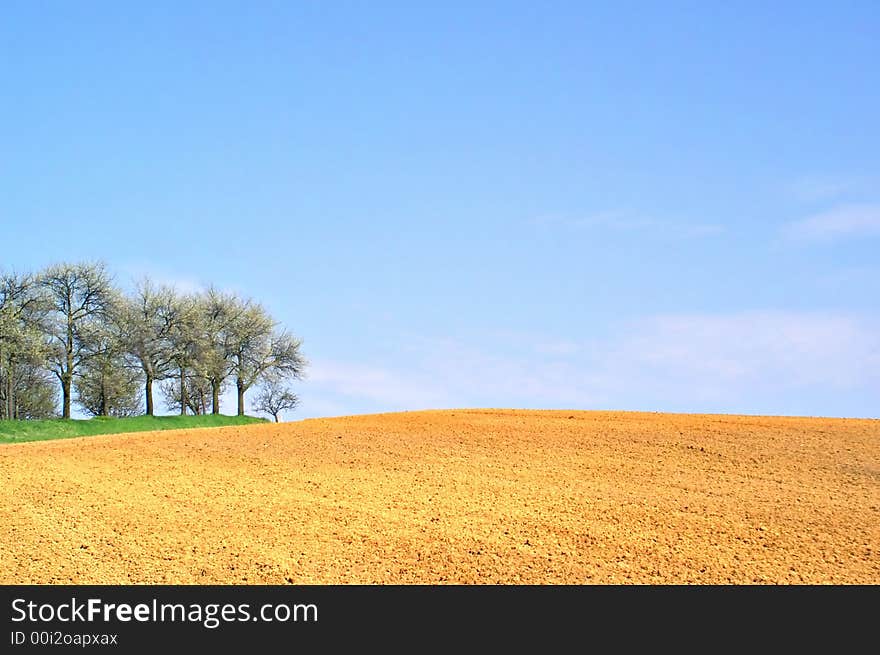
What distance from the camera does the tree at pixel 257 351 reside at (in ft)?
145

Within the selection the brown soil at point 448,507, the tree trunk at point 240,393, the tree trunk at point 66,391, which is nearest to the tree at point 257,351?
the tree trunk at point 240,393

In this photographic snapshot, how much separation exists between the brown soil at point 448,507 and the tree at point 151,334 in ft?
70.0

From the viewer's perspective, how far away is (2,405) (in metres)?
41.1

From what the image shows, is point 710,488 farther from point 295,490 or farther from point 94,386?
point 94,386

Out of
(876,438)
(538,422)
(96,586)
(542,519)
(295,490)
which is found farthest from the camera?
(538,422)

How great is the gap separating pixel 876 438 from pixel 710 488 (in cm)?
736

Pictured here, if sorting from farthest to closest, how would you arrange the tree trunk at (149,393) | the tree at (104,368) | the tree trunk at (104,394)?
1. the tree trunk at (104,394)
2. the tree trunk at (149,393)
3. the tree at (104,368)

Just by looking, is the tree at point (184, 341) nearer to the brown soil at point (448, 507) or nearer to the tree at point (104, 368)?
the tree at point (104, 368)

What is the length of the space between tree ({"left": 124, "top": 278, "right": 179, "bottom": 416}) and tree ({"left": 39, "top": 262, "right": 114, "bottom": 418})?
1500 mm

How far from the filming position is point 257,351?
147ft

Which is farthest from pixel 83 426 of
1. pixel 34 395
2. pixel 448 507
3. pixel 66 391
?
pixel 448 507

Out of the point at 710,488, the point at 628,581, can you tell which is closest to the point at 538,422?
the point at 710,488

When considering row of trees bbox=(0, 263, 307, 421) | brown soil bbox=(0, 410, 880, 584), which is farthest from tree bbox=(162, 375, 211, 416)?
brown soil bbox=(0, 410, 880, 584)

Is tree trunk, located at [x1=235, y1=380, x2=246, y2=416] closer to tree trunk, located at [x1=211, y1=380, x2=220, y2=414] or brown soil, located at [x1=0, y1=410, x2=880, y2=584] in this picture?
tree trunk, located at [x1=211, y1=380, x2=220, y2=414]
